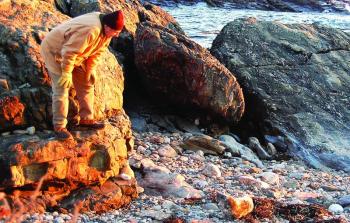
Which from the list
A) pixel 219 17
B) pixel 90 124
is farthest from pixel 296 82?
pixel 219 17

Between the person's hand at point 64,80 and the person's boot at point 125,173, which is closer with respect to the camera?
the person's hand at point 64,80

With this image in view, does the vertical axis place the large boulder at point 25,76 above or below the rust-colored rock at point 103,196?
above

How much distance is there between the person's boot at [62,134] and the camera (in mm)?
7543

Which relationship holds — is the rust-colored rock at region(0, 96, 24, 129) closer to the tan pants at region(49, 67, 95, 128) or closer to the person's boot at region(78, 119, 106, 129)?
the tan pants at region(49, 67, 95, 128)

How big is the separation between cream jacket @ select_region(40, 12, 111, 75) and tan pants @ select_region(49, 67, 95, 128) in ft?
0.68

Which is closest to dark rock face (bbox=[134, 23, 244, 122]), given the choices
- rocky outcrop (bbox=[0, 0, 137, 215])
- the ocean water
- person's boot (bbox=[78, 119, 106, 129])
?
rocky outcrop (bbox=[0, 0, 137, 215])

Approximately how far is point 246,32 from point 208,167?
629 cm

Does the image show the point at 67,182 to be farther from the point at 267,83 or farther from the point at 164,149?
the point at 267,83

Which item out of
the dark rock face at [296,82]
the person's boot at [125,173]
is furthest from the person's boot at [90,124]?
the dark rock face at [296,82]

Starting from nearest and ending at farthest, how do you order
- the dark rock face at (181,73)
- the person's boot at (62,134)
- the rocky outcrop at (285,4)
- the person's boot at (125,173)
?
the person's boot at (62,134) < the person's boot at (125,173) < the dark rock face at (181,73) < the rocky outcrop at (285,4)

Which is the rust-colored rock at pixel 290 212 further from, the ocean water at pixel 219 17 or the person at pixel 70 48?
the ocean water at pixel 219 17

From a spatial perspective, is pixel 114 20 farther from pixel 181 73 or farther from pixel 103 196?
pixel 181 73

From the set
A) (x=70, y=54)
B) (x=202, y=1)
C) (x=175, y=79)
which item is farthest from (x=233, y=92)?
(x=202, y=1)

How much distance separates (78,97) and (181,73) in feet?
14.5
